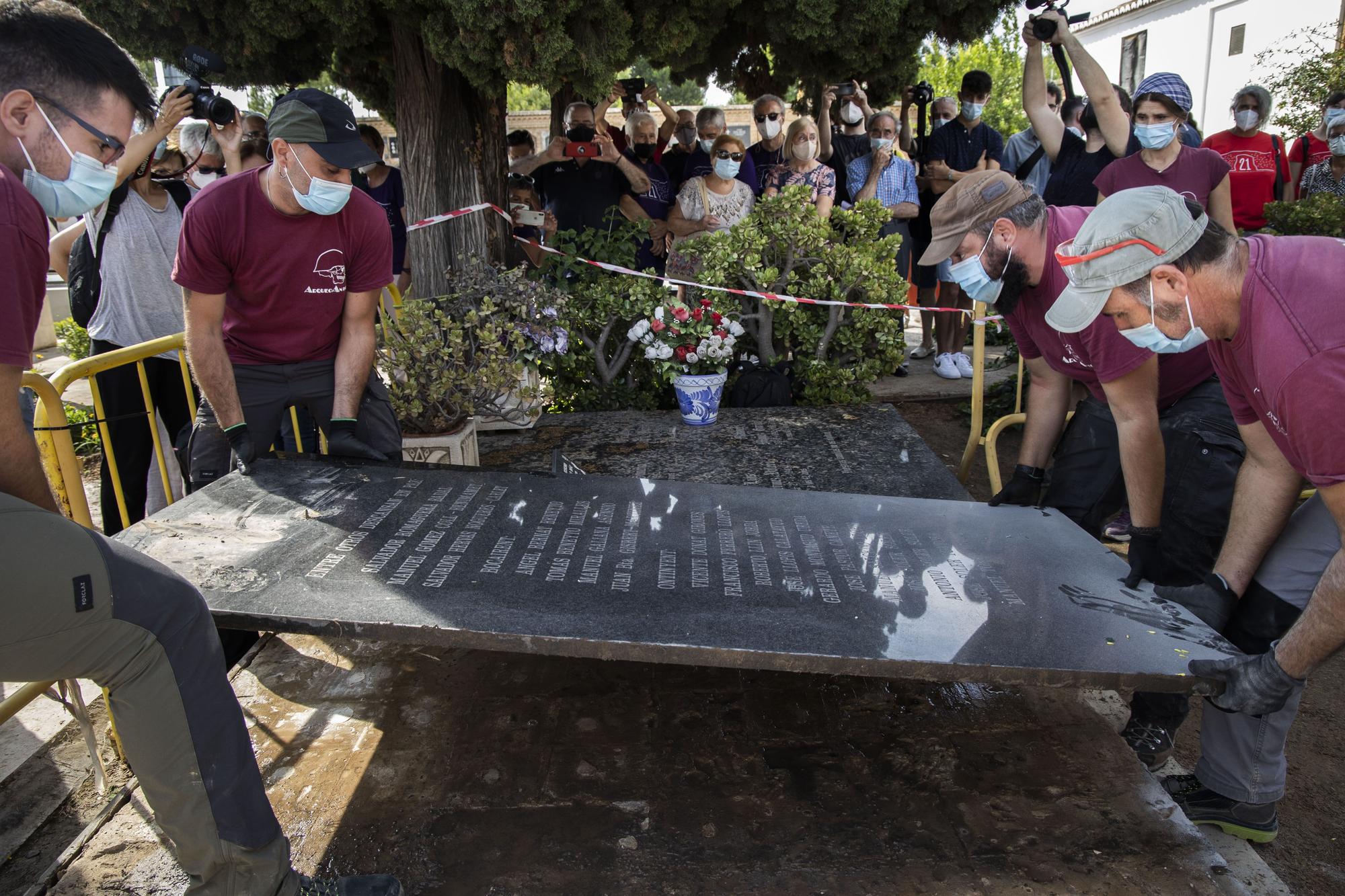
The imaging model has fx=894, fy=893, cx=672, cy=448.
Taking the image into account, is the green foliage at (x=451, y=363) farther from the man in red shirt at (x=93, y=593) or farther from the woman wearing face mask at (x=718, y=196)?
the man in red shirt at (x=93, y=593)

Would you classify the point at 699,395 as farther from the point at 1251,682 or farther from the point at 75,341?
the point at 75,341

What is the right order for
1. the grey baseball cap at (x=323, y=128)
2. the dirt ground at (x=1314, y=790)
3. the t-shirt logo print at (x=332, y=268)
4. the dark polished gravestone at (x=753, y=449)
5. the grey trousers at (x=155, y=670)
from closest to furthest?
1. the grey trousers at (x=155, y=670)
2. the dirt ground at (x=1314, y=790)
3. the grey baseball cap at (x=323, y=128)
4. the t-shirt logo print at (x=332, y=268)
5. the dark polished gravestone at (x=753, y=449)

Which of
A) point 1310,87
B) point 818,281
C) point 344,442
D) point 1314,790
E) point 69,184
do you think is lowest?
point 1314,790

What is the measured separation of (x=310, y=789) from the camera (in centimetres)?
254

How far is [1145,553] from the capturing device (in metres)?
2.67

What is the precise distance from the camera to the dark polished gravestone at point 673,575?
2.13m

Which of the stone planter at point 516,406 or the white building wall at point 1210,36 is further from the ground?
the white building wall at point 1210,36

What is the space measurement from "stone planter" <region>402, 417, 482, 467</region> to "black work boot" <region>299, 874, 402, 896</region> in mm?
2304

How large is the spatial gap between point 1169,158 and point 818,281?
1994 mm

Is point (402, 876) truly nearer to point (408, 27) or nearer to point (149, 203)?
point (149, 203)

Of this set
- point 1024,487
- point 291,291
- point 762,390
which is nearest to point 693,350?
point 762,390

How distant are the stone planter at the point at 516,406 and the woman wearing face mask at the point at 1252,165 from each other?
5505mm

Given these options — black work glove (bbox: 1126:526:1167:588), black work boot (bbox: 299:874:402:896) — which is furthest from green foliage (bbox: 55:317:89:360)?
black work glove (bbox: 1126:526:1167:588)

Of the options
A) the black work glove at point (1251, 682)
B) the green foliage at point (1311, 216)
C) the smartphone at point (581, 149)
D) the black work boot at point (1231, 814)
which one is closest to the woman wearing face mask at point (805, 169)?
the smartphone at point (581, 149)
